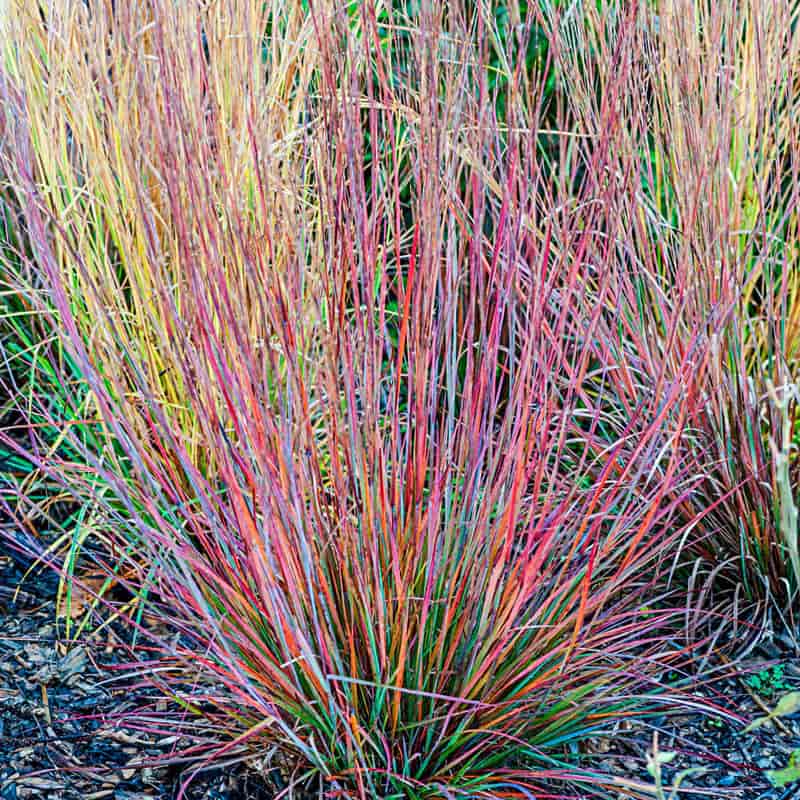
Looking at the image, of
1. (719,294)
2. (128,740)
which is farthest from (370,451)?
(719,294)

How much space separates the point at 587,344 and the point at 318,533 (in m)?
0.54

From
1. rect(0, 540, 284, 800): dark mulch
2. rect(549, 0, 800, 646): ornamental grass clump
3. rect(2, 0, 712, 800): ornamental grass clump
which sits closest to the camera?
rect(2, 0, 712, 800): ornamental grass clump

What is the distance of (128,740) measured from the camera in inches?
77.4

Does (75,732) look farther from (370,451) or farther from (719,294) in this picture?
(719,294)

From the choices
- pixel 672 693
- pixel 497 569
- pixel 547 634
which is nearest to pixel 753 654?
pixel 672 693

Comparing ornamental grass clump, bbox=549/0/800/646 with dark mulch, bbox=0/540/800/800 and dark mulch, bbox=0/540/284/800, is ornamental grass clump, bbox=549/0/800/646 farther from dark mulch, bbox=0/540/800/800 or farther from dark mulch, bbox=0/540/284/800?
dark mulch, bbox=0/540/284/800

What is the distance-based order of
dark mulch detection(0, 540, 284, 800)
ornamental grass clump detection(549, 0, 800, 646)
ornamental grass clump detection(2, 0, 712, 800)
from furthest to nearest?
ornamental grass clump detection(549, 0, 800, 646) < dark mulch detection(0, 540, 284, 800) < ornamental grass clump detection(2, 0, 712, 800)

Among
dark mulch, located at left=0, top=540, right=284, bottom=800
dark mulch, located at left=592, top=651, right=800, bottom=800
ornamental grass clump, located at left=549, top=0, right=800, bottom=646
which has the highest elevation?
ornamental grass clump, located at left=549, top=0, right=800, bottom=646

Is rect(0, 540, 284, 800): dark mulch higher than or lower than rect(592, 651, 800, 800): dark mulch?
higher

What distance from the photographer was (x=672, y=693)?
6.70 ft

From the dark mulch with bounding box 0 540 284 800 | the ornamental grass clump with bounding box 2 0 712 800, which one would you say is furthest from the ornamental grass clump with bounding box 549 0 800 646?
the dark mulch with bounding box 0 540 284 800

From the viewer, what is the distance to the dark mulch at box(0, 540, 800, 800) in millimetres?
1846

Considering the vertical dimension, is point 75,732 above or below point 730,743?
above

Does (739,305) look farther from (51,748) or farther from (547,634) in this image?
(51,748)
